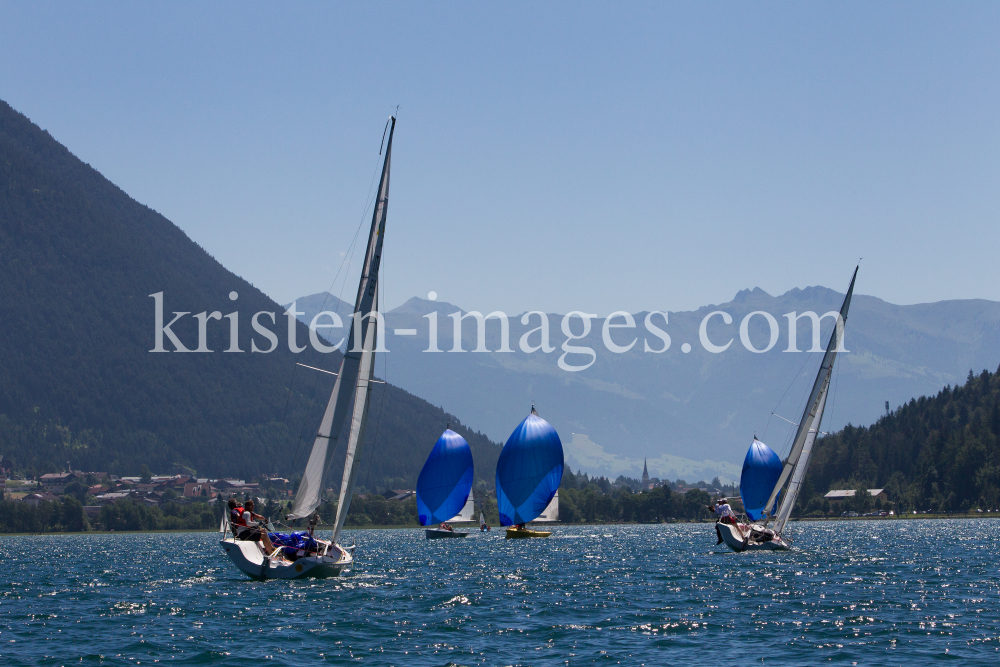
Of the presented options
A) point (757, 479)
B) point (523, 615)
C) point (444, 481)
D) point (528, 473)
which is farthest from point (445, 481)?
point (523, 615)

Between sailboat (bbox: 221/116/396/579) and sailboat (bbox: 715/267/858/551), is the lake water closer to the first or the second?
sailboat (bbox: 221/116/396/579)

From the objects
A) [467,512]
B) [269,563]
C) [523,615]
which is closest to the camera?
[523,615]

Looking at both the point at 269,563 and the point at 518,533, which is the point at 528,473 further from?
the point at 269,563

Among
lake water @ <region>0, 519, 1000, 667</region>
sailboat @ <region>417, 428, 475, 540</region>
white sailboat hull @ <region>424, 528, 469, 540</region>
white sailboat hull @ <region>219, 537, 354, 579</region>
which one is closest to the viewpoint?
lake water @ <region>0, 519, 1000, 667</region>

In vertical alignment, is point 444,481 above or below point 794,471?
below

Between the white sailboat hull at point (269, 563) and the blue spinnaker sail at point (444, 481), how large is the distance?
→ 59125 millimetres

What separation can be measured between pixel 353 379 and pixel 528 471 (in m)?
56.5

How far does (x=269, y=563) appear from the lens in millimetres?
47031

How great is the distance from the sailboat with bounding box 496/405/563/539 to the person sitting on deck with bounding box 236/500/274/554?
52385 mm

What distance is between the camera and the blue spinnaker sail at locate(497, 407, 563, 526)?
100188 millimetres

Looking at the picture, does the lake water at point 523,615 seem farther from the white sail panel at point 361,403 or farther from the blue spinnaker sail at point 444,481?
the blue spinnaker sail at point 444,481

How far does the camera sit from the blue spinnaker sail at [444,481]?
4235 inches

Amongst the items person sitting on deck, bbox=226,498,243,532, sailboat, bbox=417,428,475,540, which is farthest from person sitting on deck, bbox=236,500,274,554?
sailboat, bbox=417,428,475,540

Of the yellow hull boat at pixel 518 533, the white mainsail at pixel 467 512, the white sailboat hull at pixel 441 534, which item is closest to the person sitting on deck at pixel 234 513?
the yellow hull boat at pixel 518 533
